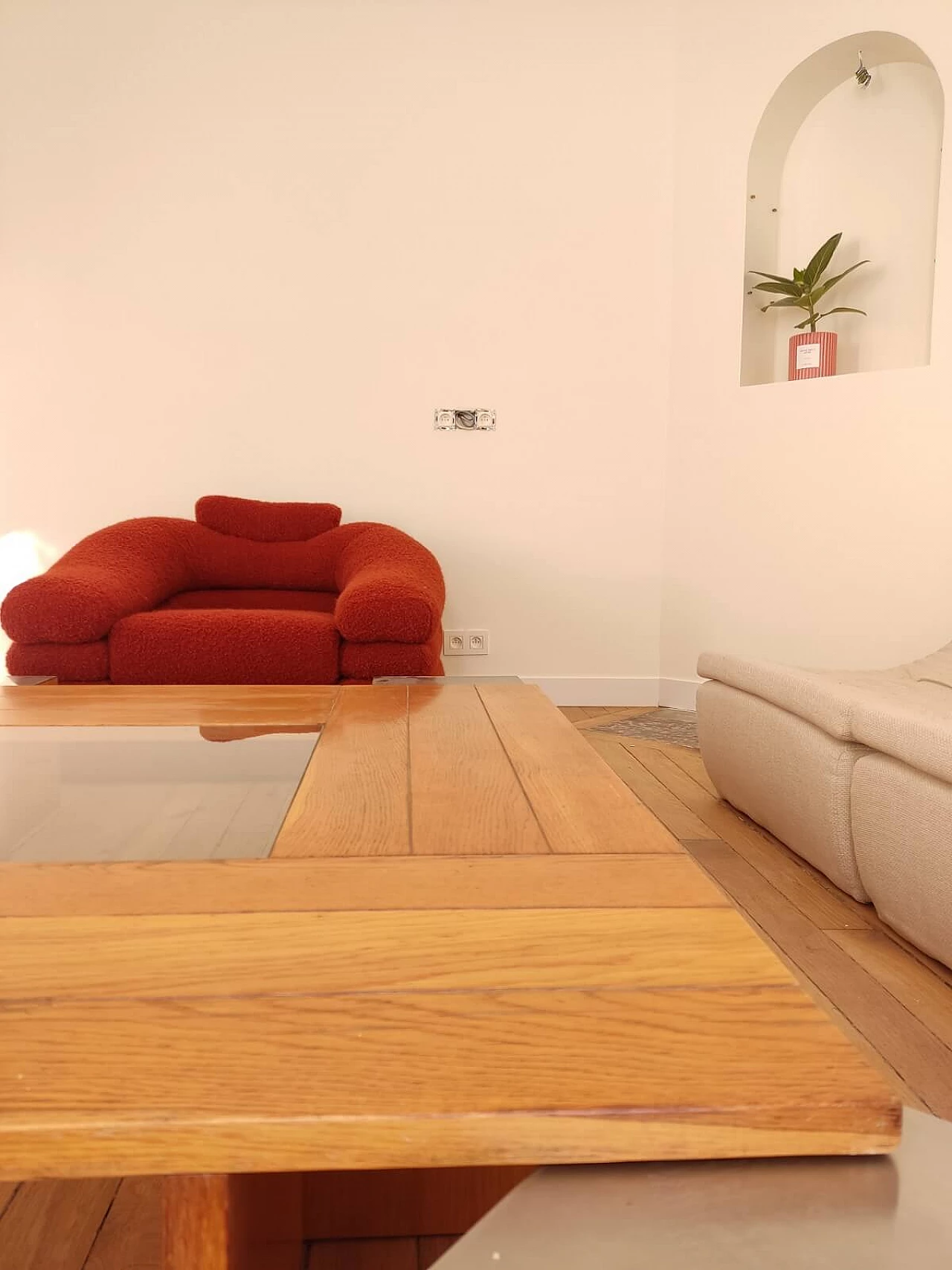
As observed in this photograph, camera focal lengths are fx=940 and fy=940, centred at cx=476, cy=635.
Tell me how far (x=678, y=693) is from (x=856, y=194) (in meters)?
1.97

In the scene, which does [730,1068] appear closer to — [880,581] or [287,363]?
[880,581]

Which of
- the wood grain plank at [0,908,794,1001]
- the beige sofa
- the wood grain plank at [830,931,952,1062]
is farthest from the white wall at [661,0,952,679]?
the wood grain plank at [0,908,794,1001]

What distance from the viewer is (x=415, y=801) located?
91cm

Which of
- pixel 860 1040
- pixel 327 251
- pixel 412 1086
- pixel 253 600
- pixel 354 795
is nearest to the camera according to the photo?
pixel 412 1086

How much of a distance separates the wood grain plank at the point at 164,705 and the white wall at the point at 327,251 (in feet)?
7.24

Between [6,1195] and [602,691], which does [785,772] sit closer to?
[6,1195]

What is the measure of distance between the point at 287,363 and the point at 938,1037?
3.25 meters

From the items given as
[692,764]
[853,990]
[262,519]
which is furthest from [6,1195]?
[262,519]

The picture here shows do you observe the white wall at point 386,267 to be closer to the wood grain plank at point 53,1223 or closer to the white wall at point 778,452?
the white wall at point 778,452

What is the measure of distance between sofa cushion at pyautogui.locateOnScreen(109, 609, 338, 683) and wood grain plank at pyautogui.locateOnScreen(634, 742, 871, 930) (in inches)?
39.3

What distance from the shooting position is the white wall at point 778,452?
9.71ft

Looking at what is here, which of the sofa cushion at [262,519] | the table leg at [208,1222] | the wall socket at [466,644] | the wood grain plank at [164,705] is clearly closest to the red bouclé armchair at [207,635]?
the sofa cushion at [262,519]

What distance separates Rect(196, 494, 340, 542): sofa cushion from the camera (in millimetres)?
3219

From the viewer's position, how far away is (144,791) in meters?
1.00
